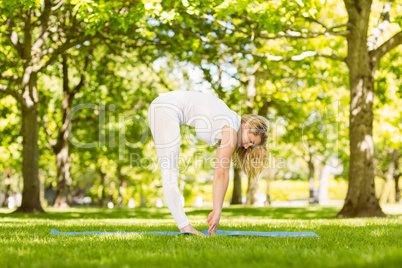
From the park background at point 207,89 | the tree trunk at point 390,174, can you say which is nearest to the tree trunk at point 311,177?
the park background at point 207,89

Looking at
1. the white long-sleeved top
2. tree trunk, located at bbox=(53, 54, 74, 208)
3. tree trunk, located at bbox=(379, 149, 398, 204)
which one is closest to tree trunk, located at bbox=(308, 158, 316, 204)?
tree trunk, located at bbox=(379, 149, 398, 204)

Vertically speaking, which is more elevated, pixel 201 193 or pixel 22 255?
pixel 22 255

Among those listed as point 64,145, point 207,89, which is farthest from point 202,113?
point 64,145

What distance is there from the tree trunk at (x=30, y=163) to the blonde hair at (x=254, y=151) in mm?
10118

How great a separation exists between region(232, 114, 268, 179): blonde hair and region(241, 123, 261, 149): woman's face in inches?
1.5

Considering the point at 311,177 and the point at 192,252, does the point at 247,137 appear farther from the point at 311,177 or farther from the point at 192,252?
the point at 311,177

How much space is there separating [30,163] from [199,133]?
10.3 meters

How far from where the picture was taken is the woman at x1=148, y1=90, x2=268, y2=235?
5.11 m

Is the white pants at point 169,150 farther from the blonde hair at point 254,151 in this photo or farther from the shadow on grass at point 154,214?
the shadow on grass at point 154,214

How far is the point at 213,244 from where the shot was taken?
4383 mm

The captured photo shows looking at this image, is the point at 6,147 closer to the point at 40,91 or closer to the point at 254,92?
the point at 40,91

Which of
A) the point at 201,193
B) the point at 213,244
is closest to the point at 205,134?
the point at 213,244

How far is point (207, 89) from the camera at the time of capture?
18969mm

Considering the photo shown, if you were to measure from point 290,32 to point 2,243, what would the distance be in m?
9.75
